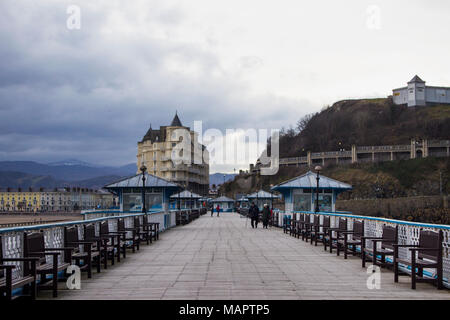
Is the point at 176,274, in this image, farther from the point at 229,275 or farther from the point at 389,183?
the point at 389,183

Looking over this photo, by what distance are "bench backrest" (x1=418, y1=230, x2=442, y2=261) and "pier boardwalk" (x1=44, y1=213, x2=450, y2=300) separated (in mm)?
537

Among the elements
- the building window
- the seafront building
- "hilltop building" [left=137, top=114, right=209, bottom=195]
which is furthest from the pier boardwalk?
the seafront building

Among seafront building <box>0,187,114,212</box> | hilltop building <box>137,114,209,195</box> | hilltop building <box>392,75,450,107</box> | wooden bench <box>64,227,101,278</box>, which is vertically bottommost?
seafront building <box>0,187,114,212</box>

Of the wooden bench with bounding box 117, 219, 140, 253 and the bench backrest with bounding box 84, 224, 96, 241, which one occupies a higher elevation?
the bench backrest with bounding box 84, 224, 96, 241

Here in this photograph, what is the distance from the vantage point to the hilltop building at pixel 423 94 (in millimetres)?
126562

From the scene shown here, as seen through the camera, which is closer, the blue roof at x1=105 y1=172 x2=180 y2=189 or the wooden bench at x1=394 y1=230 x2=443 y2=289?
the wooden bench at x1=394 y1=230 x2=443 y2=289

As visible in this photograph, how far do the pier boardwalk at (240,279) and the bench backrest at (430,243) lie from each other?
0.54m

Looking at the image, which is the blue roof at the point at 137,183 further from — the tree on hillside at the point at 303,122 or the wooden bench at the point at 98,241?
the tree on hillside at the point at 303,122

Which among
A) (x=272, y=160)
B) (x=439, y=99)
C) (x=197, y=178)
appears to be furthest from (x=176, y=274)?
(x=439, y=99)

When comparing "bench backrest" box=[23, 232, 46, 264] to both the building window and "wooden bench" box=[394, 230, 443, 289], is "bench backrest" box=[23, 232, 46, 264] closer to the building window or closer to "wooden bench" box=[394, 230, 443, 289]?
"wooden bench" box=[394, 230, 443, 289]

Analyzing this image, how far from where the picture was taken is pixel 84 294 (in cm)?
790

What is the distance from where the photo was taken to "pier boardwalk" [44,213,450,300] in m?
7.78

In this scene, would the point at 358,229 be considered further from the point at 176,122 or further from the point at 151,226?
the point at 176,122

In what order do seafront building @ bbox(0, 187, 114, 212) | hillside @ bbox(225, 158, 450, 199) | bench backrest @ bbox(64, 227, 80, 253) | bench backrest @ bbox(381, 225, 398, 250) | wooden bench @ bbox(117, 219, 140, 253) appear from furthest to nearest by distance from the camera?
seafront building @ bbox(0, 187, 114, 212) → hillside @ bbox(225, 158, 450, 199) → wooden bench @ bbox(117, 219, 140, 253) → bench backrest @ bbox(381, 225, 398, 250) → bench backrest @ bbox(64, 227, 80, 253)
